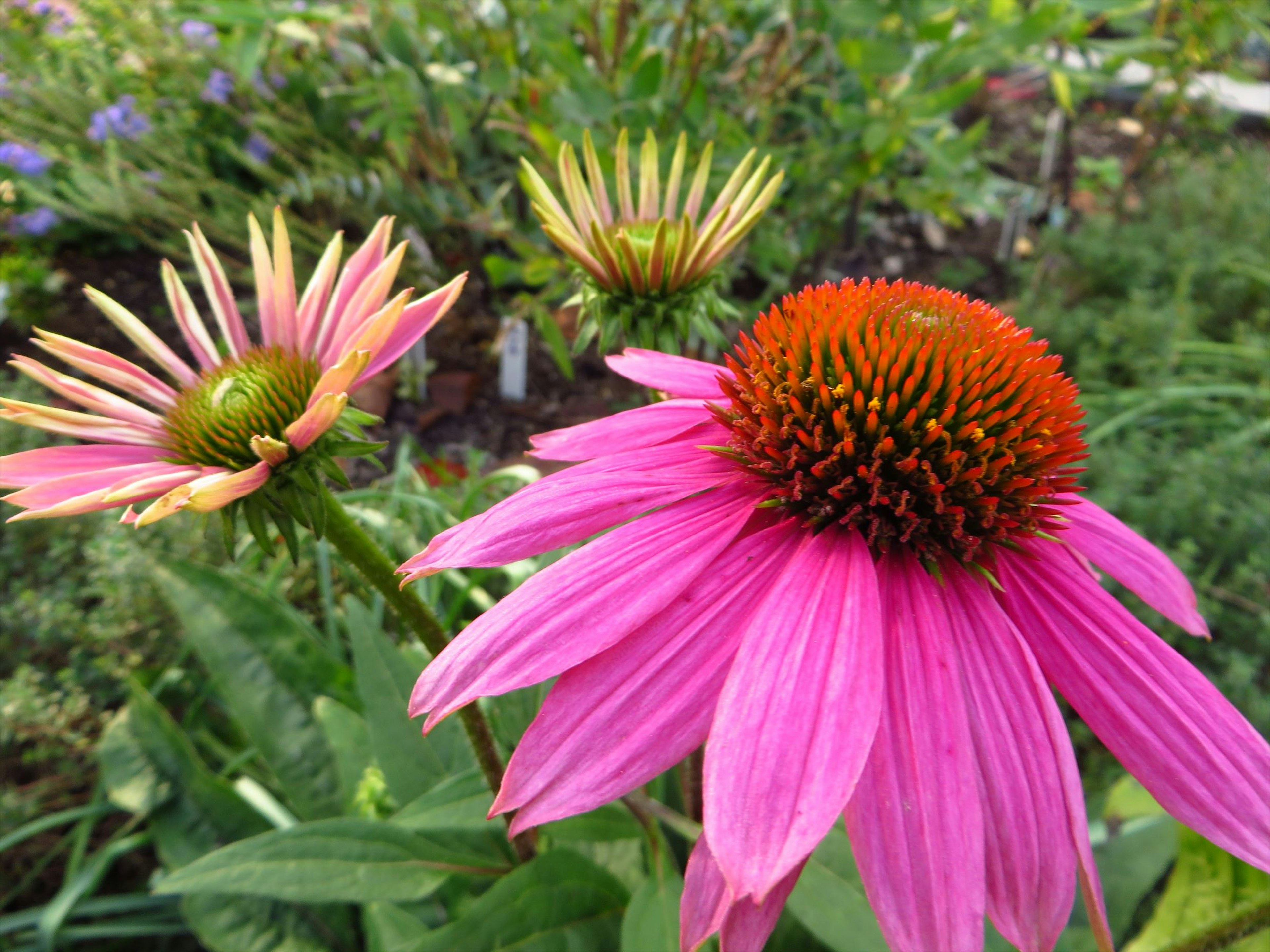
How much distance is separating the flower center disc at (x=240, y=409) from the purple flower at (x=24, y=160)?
6.64 ft

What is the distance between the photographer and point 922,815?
393 millimetres

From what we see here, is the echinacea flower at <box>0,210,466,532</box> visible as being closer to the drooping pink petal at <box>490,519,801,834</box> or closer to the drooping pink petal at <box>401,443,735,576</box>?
the drooping pink petal at <box>401,443,735,576</box>

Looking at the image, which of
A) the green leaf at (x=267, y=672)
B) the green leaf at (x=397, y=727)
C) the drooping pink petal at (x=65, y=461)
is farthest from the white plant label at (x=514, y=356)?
the drooping pink petal at (x=65, y=461)

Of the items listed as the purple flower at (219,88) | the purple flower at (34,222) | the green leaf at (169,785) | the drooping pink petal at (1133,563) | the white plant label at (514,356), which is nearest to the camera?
the drooping pink petal at (1133,563)

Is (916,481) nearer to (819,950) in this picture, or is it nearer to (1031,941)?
(1031,941)

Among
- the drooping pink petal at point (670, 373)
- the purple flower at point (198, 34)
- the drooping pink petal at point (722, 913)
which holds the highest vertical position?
the purple flower at point (198, 34)

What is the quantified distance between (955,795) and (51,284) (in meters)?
2.64

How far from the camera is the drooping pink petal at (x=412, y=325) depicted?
0.56 m

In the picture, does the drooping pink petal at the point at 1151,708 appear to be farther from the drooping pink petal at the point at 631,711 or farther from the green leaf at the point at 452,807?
the green leaf at the point at 452,807

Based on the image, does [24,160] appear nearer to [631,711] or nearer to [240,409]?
[240,409]

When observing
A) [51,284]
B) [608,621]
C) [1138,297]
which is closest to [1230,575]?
[1138,297]

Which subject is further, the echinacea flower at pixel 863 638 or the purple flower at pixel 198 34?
the purple flower at pixel 198 34

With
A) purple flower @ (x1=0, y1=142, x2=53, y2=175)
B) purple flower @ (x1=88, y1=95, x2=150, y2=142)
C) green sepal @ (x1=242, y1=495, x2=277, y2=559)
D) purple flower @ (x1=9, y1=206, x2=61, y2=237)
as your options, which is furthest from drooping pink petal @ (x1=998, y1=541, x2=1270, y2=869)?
purple flower @ (x1=9, y1=206, x2=61, y2=237)

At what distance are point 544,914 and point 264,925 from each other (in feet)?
1.64
